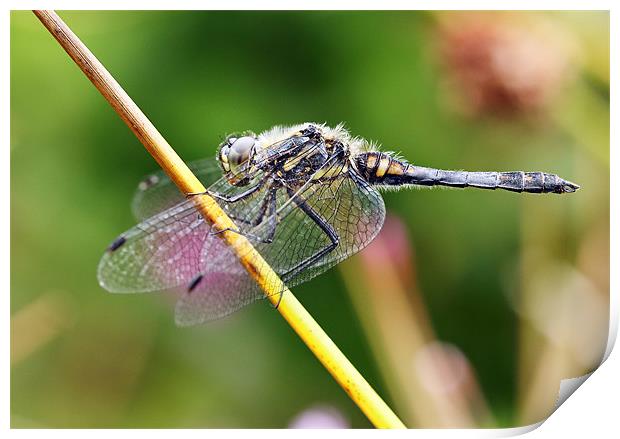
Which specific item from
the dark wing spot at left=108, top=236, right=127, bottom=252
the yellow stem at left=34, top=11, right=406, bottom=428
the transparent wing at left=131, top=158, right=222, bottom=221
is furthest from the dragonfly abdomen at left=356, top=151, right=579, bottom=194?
the yellow stem at left=34, top=11, right=406, bottom=428

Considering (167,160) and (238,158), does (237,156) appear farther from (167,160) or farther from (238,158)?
(167,160)

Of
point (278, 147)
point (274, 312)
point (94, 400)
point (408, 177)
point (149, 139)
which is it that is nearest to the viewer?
point (149, 139)

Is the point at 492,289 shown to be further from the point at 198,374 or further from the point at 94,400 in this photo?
the point at 94,400

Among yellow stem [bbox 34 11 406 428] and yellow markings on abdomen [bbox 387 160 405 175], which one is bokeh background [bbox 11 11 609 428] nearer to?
yellow markings on abdomen [bbox 387 160 405 175]

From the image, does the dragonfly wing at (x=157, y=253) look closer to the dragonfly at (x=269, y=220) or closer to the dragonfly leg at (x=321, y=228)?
the dragonfly at (x=269, y=220)
